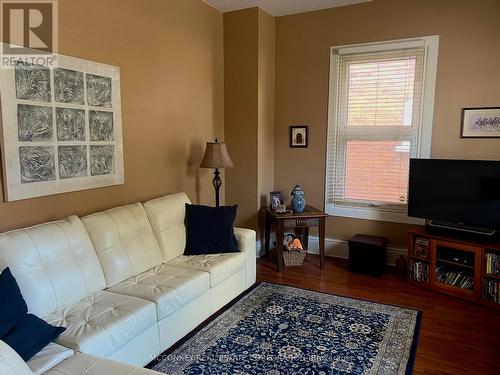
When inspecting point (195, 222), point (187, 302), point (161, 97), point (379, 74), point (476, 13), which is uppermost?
point (476, 13)

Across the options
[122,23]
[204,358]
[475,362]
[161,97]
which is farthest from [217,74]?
[475,362]

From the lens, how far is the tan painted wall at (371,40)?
11.7ft

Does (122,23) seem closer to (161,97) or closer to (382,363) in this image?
(161,97)

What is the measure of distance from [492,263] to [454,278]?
35cm

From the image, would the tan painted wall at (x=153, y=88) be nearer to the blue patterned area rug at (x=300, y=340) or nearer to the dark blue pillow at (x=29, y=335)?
the dark blue pillow at (x=29, y=335)

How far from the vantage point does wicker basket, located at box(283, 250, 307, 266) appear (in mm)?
4176

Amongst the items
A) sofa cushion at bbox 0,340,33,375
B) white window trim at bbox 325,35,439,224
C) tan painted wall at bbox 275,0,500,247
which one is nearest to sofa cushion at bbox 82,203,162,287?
sofa cushion at bbox 0,340,33,375

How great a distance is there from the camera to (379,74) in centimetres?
406

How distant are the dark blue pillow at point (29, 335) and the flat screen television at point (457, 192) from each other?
3179 millimetres

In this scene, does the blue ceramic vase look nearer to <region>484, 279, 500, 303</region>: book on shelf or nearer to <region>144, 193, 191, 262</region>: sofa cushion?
<region>144, 193, 191, 262</region>: sofa cushion

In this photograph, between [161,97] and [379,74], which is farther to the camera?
[379,74]

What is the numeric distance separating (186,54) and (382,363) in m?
3.22

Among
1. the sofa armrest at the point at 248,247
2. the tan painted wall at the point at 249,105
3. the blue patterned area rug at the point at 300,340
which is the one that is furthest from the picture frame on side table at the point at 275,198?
the blue patterned area rug at the point at 300,340

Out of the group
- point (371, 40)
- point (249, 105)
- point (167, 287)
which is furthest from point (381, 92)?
point (167, 287)
